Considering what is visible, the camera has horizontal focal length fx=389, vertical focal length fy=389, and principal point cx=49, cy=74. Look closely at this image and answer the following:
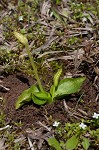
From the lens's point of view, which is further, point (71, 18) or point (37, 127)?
point (71, 18)

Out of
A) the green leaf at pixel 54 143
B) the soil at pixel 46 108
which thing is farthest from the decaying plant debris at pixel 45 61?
the green leaf at pixel 54 143

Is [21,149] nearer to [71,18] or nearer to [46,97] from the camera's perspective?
[46,97]

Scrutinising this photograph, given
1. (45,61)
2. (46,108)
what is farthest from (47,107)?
(45,61)

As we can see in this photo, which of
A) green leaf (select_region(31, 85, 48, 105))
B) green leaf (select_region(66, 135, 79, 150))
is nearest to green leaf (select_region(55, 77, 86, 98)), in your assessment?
green leaf (select_region(31, 85, 48, 105))

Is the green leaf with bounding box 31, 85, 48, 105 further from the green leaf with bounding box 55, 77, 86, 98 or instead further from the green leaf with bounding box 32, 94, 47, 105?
the green leaf with bounding box 55, 77, 86, 98

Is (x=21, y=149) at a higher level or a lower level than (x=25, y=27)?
lower

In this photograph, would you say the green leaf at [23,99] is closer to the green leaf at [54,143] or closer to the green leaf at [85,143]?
the green leaf at [54,143]

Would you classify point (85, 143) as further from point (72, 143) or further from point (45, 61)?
point (45, 61)

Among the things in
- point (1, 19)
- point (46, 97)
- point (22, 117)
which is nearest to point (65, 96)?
point (46, 97)
